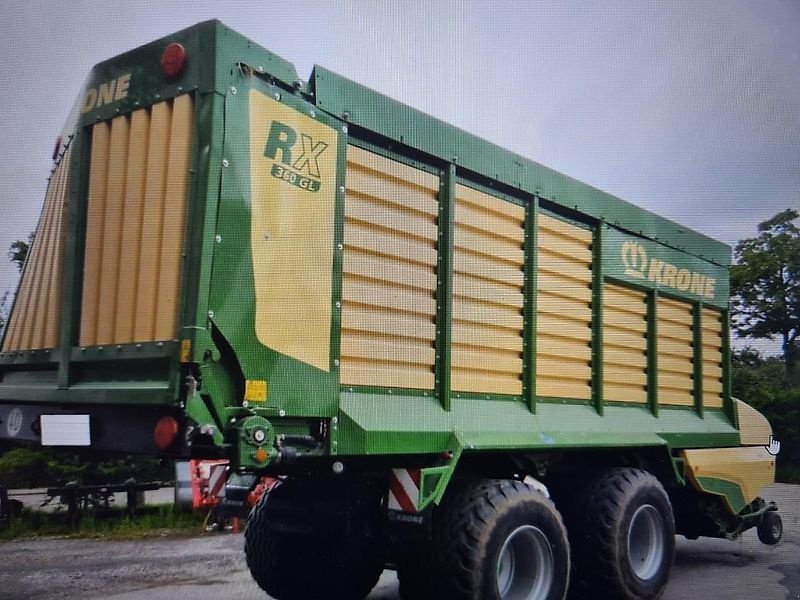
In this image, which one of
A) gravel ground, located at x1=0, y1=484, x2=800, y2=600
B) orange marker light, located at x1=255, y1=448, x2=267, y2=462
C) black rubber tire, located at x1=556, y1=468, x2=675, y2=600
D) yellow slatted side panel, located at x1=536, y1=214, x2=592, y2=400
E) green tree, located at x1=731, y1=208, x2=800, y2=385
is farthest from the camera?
green tree, located at x1=731, y1=208, x2=800, y2=385

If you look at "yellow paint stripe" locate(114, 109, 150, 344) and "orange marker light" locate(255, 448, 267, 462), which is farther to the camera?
"yellow paint stripe" locate(114, 109, 150, 344)

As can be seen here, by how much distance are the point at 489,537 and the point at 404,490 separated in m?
0.52

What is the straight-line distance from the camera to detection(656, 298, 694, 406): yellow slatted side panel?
658 cm

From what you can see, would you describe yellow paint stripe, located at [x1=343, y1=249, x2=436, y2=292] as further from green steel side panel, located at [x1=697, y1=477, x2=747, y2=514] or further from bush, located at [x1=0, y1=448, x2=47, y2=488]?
bush, located at [x1=0, y1=448, x2=47, y2=488]

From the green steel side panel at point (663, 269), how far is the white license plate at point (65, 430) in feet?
12.3

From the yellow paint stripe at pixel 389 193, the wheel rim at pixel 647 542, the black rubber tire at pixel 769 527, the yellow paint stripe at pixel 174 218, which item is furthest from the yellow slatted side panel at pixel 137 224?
the black rubber tire at pixel 769 527

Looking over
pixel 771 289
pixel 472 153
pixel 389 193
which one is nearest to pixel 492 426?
pixel 389 193

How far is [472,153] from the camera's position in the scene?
491 cm

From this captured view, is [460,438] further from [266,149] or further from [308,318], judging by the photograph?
[266,149]

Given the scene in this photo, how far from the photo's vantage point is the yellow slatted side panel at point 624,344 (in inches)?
235

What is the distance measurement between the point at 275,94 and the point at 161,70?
560mm

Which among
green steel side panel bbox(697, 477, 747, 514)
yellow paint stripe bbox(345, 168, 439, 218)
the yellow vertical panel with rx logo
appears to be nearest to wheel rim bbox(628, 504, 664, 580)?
green steel side panel bbox(697, 477, 747, 514)

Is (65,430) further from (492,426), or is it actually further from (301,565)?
(492,426)

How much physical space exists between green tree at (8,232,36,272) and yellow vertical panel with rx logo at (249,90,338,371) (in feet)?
5.77
